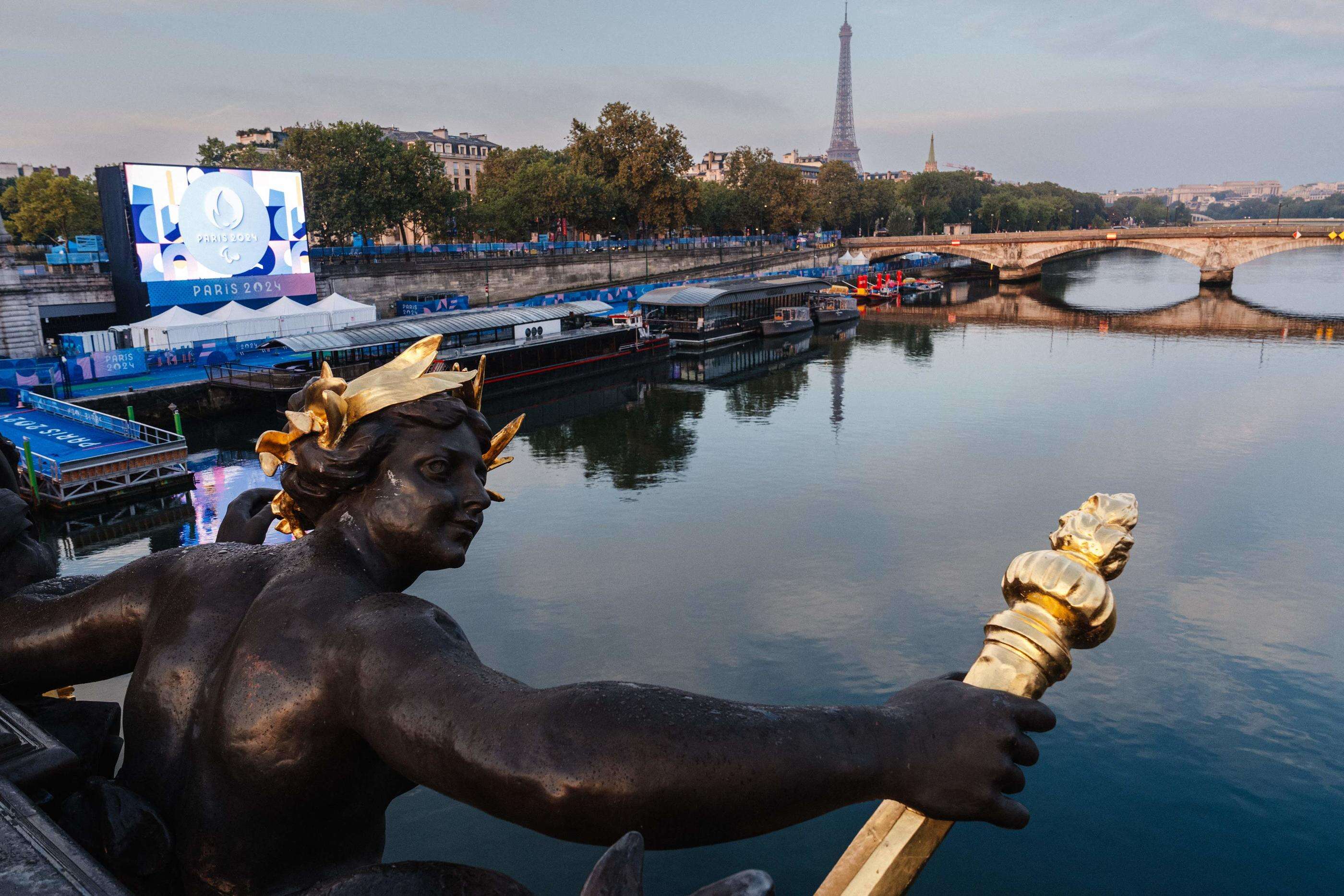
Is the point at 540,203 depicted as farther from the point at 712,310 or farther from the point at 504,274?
the point at 712,310

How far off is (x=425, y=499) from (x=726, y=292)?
52.3 m

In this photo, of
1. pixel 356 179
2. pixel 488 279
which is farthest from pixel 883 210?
pixel 356 179

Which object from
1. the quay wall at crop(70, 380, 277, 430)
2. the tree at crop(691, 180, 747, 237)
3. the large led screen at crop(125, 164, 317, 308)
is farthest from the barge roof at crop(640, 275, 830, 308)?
the tree at crop(691, 180, 747, 237)

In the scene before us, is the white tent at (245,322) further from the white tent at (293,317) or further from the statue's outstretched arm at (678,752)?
the statue's outstretched arm at (678,752)

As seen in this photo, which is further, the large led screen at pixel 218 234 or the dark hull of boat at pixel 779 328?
the dark hull of boat at pixel 779 328

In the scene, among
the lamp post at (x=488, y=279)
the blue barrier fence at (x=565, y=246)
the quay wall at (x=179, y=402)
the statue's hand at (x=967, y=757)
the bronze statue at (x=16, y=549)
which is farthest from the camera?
the lamp post at (x=488, y=279)

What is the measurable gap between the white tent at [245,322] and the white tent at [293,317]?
0.20 meters

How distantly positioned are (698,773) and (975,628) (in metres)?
17.2

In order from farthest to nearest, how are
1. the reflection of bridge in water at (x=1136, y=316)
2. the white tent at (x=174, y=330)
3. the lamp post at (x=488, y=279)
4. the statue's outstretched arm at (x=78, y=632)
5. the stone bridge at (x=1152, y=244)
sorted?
the stone bridge at (x=1152, y=244), the lamp post at (x=488, y=279), the reflection of bridge in water at (x=1136, y=316), the white tent at (x=174, y=330), the statue's outstretched arm at (x=78, y=632)

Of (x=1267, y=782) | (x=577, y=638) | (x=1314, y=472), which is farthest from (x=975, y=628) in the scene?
(x=1314, y=472)

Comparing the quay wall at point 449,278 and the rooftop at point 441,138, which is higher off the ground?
the rooftop at point 441,138

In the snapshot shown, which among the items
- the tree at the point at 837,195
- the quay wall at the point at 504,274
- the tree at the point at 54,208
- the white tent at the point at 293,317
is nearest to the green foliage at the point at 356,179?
the quay wall at the point at 504,274

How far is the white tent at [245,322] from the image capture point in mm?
37406

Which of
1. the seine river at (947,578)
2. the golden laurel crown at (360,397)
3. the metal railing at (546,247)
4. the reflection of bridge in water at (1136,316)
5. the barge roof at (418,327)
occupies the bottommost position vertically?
the seine river at (947,578)
